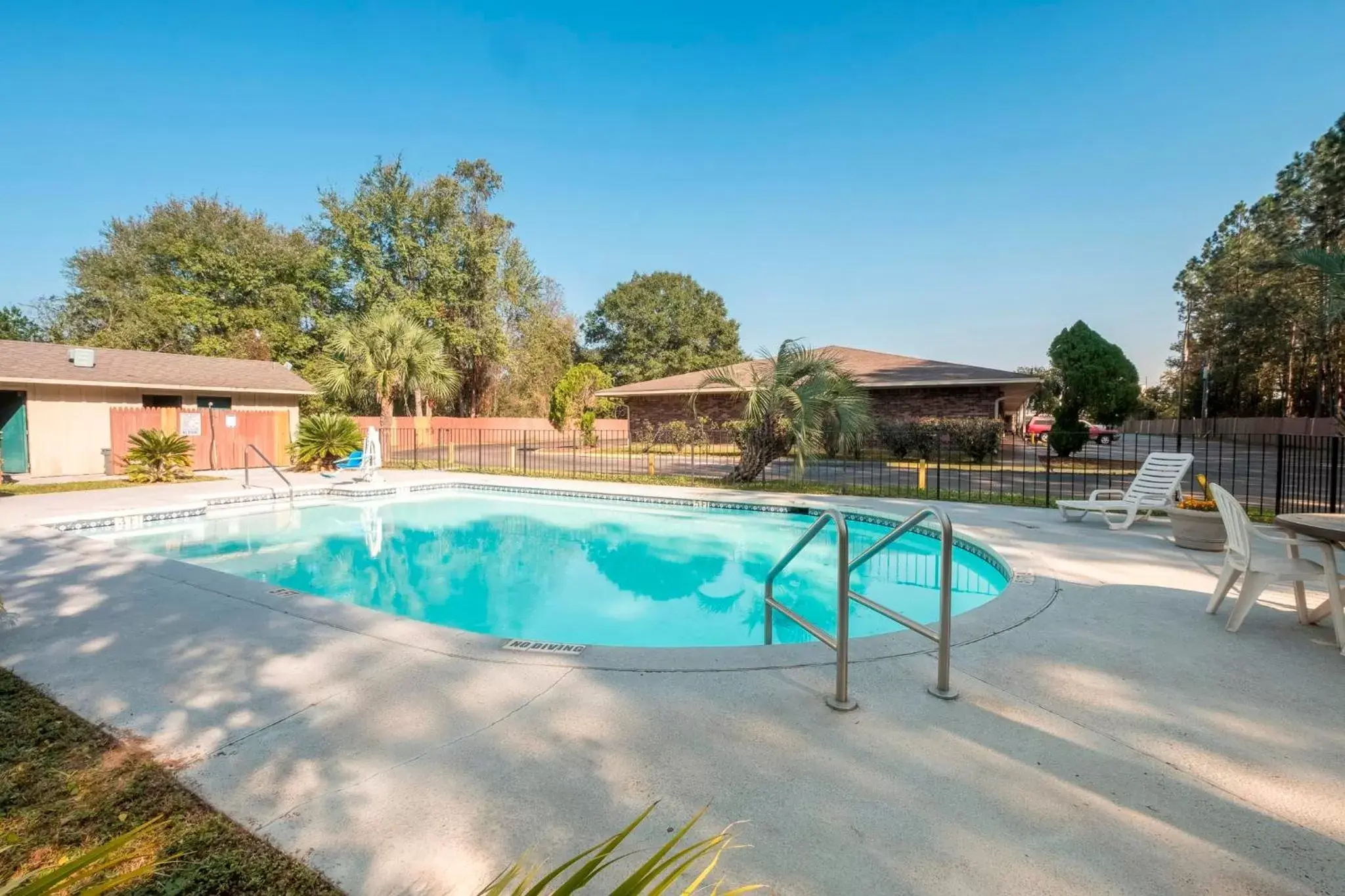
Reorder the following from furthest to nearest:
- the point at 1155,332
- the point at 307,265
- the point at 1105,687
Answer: the point at 1155,332 < the point at 307,265 < the point at 1105,687

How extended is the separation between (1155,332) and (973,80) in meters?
40.0

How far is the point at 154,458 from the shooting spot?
1407 cm

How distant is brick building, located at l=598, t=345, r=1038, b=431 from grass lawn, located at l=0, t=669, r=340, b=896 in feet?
46.9

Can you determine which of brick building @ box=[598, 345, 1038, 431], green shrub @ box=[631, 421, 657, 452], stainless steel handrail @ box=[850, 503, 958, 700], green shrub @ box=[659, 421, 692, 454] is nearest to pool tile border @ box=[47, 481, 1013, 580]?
stainless steel handrail @ box=[850, 503, 958, 700]

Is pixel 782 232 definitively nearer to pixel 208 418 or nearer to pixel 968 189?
pixel 968 189

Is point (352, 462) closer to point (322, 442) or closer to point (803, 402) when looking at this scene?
point (322, 442)

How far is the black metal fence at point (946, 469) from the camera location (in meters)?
10.9

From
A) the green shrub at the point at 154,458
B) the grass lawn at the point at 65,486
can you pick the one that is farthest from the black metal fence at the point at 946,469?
the grass lawn at the point at 65,486

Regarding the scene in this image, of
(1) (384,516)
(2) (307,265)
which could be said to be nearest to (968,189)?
(1) (384,516)

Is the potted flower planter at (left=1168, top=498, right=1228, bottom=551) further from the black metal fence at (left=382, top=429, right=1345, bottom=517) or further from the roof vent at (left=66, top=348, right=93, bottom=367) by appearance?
the roof vent at (left=66, top=348, right=93, bottom=367)

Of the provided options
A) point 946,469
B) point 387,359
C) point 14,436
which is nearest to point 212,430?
point 14,436

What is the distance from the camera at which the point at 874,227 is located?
2034 centimetres

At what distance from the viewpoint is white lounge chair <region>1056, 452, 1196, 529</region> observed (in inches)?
324

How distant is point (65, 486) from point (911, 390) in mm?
22625
